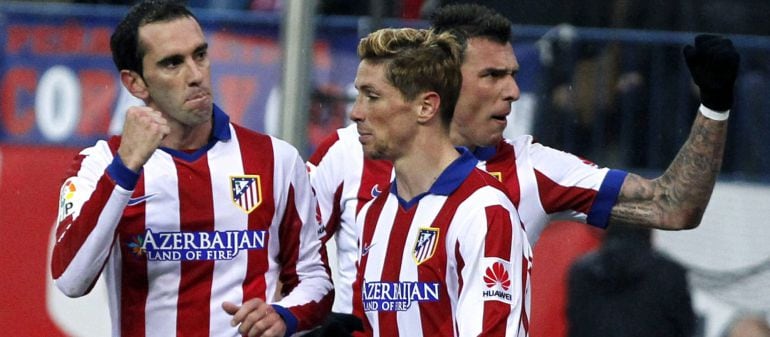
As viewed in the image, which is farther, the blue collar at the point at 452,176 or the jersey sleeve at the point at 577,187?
the jersey sleeve at the point at 577,187

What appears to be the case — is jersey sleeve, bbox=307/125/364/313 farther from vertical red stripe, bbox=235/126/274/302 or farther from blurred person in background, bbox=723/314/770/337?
blurred person in background, bbox=723/314/770/337

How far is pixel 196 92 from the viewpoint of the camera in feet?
11.9

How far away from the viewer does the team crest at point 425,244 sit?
313cm

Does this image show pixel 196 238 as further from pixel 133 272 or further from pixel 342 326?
pixel 342 326

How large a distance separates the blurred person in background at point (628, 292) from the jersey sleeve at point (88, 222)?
6.79 feet

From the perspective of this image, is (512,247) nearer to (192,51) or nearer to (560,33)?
(192,51)

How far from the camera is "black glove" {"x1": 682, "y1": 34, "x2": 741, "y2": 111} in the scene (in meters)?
3.38

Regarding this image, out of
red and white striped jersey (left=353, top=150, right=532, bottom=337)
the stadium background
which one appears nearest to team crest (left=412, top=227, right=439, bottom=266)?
red and white striped jersey (left=353, top=150, right=532, bottom=337)

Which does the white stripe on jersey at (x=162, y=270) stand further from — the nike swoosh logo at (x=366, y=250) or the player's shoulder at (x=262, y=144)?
the nike swoosh logo at (x=366, y=250)

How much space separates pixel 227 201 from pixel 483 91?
0.75m

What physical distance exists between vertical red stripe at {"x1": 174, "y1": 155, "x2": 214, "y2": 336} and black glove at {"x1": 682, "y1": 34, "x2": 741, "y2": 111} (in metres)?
1.24

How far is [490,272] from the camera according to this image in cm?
298

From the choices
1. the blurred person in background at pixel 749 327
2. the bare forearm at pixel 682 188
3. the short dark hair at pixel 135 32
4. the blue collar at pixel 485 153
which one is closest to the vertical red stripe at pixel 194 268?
the short dark hair at pixel 135 32

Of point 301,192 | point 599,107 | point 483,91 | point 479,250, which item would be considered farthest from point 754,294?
point 479,250
